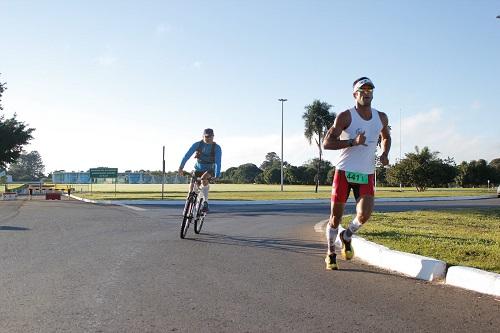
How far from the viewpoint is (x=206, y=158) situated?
9211 millimetres

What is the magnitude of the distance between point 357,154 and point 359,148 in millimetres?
78

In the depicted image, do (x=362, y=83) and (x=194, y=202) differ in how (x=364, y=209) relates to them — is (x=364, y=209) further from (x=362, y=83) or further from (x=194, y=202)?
(x=194, y=202)

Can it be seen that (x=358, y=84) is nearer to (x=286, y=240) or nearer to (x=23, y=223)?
(x=286, y=240)

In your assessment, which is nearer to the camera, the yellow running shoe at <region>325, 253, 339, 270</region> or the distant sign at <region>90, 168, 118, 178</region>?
the yellow running shoe at <region>325, 253, 339, 270</region>

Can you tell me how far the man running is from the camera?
19.2 ft

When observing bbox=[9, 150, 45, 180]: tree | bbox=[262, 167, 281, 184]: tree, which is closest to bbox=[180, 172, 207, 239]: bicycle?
bbox=[262, 167, 281, 184]: tree

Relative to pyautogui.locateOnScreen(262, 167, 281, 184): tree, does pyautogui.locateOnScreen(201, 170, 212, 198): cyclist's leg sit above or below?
below

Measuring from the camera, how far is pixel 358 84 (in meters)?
5.98

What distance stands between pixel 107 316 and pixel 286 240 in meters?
5.40

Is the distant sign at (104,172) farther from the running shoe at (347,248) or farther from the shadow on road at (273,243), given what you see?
the running shoe at (347,248)

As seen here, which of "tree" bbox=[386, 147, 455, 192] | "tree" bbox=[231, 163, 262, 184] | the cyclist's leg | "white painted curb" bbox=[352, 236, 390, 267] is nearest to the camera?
"white painted curb" bbox=[352, 236, 390, 267]

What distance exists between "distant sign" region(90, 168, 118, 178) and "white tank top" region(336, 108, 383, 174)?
99.1 feet

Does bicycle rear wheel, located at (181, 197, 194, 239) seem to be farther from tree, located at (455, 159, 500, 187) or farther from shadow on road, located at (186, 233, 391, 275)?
tree, located at (455, 159, 500, 187)

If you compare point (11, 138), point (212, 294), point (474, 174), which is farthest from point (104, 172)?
point (474, 174)
